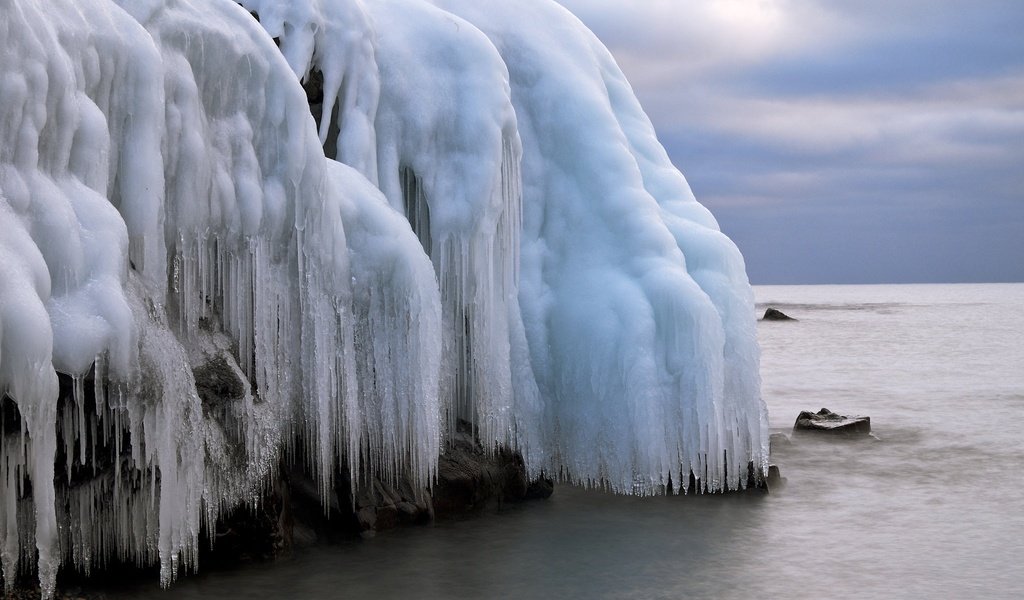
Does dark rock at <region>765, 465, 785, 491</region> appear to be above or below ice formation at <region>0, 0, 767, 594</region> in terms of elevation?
below

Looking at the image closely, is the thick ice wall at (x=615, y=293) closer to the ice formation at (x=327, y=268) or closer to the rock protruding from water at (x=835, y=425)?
the ice formation at (x=327, y=268)

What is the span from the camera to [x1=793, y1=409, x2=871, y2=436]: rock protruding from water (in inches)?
529

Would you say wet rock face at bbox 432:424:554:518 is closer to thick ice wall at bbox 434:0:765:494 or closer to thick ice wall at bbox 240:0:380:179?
thick ice wall at bbox 434:0:765:494

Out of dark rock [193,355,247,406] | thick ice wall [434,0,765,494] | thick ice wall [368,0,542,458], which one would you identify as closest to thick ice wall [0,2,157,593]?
dark rock [193,355,247,406]

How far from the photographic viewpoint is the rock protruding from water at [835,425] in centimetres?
1343

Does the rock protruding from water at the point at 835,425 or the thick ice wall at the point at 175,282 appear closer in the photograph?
the thick ice wall at the point at 175,282

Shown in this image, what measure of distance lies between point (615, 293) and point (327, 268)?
104 inches

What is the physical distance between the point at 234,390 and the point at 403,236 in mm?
1564

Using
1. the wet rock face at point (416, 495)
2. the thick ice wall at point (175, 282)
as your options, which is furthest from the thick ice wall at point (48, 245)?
the wet rock face at point (416, 495)

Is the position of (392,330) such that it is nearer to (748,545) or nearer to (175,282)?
(175,282)

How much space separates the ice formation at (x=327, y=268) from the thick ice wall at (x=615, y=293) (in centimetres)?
2

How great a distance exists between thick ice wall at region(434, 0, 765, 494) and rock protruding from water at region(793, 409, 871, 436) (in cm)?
463

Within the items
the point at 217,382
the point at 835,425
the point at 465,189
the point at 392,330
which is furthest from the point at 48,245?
the point at 835,425

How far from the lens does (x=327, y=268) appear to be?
6715 millimetres
